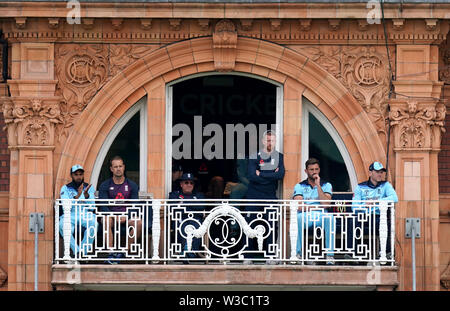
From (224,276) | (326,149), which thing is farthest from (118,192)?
(326,149)

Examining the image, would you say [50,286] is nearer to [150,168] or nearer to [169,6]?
[150,168]

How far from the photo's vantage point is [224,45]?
25.8 meters

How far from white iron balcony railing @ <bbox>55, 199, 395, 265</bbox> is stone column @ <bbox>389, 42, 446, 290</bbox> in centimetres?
46

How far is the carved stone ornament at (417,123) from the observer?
25.7 m

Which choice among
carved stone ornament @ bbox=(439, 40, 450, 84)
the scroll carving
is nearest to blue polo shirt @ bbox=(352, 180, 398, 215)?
the scroll carving

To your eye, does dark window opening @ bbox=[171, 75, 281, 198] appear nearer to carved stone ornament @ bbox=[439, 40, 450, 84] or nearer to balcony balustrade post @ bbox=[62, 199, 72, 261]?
balcony balustrade post @ bbox=[62, 199, 72, 261]

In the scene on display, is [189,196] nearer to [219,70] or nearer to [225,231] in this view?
[225,231]

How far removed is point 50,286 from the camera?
84.1 feet

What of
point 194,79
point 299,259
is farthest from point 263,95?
point 299,259

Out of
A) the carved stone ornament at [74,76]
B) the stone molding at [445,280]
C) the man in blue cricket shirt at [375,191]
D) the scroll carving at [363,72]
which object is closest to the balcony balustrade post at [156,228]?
the carved stone ornament at [74,76]

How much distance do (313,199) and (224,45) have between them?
2724 millimetres

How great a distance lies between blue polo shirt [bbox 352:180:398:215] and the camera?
25225 mm

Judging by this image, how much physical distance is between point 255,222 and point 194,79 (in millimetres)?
2538
